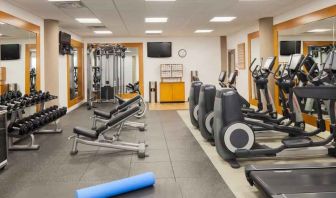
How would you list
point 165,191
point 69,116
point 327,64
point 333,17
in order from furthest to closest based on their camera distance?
1. point 69,116
2. point 333,17
3. point 327,64
4. point 165,191

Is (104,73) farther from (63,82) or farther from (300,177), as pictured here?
(300,177)

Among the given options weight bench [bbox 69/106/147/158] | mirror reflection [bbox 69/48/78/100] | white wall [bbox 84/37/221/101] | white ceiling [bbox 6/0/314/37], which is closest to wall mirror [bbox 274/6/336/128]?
white ceiling [bbox 6/0/314/37]

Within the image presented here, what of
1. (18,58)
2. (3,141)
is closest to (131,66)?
(18,58)

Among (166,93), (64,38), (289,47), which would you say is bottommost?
(166,93)

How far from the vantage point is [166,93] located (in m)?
11.9

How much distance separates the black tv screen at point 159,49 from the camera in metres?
12.1

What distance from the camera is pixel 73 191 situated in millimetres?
3150


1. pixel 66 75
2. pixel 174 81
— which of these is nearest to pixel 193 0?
pixel 66 75

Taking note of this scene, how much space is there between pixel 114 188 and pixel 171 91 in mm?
9208

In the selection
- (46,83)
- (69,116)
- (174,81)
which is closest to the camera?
(46,83)

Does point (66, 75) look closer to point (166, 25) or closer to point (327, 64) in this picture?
point (166, 25)

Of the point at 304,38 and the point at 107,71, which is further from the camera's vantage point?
the point at 107,71

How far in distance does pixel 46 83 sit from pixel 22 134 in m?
3.36

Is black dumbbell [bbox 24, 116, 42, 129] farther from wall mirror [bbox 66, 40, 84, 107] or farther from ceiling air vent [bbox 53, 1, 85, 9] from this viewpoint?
wall mirror [bbox 66, 40, 84, 107]
